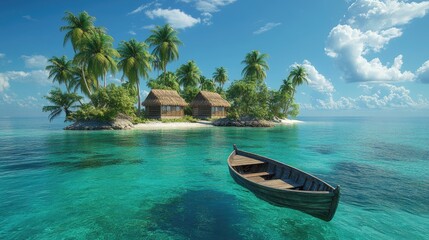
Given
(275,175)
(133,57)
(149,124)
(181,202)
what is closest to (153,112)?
(149,124)

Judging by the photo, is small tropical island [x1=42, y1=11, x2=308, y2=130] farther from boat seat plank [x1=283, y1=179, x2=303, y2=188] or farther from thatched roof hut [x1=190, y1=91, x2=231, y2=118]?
boat seat plank [x1=283, y1=179, x2=303, y2=188]

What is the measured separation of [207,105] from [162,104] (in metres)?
9.11

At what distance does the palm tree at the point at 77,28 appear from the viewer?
118ft

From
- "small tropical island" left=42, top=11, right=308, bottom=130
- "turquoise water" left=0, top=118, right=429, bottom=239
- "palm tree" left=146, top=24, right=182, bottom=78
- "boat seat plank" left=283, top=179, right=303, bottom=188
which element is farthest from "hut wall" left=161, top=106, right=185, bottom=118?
"boat seat plank" left=283, top=179, right=303, bottom=188

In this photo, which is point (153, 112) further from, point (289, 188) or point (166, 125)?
point (289, 188)

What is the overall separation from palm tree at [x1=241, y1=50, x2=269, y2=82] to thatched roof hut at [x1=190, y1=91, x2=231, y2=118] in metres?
12.5

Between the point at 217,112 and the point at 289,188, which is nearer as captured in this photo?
the point at 289,188

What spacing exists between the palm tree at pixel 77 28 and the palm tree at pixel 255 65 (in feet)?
113

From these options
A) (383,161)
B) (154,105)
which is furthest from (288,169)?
(154,105)

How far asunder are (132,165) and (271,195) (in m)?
10.0

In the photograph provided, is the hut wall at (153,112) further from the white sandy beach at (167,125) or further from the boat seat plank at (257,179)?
the boat seat plank at (257,179)

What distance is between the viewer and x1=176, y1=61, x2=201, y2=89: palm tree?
56719 millimetres

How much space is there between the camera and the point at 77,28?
1422 inches

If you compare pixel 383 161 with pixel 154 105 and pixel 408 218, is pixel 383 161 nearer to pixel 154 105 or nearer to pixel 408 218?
pixel 408 218
